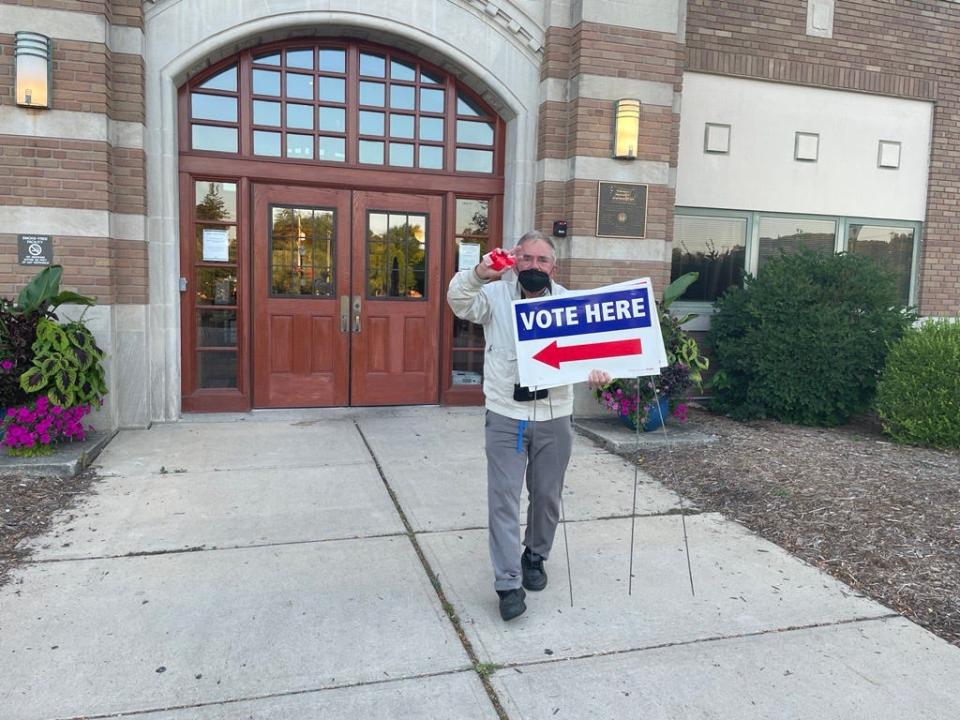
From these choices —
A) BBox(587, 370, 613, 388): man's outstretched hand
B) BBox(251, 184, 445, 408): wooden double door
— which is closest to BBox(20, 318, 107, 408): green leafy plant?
BBox(251, 184, 445, 408): wooden double door

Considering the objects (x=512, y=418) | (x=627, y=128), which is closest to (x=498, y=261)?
(x=512, y=418)

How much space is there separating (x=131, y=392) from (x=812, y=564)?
19.8 feet

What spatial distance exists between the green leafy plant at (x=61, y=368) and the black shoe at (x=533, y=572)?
397 centimetres

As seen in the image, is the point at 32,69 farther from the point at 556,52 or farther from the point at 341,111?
the point at 556,52

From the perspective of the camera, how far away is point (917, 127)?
956 centimetres

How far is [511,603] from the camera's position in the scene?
329 centimetres

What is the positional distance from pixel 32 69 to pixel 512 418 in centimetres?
554

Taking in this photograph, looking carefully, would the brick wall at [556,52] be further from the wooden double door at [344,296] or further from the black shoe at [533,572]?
the black shoe at [533,572]

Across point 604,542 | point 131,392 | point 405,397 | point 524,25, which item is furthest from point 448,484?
point 524,25

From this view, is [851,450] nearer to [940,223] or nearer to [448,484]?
[448,484]

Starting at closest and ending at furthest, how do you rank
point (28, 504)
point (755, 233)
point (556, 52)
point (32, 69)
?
1. point (28, 504)
2. point (32, 69)
3. point (556, 52)
4. point (755, 233)

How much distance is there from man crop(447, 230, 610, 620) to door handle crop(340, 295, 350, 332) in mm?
4397

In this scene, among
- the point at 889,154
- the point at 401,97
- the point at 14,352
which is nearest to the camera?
the point at 14,352

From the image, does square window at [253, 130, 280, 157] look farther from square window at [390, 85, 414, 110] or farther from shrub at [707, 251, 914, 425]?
shrub at [707, 251, 914, 425]
